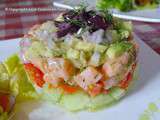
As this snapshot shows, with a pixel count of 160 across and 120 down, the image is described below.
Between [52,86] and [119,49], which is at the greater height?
[119,49]

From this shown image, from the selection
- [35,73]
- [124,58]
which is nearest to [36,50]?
[35,73]

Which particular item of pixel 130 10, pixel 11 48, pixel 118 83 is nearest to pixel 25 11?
pixel 130 10

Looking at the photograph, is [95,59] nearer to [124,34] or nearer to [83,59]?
[83,59]

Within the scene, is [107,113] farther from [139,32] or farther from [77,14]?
[139,32]

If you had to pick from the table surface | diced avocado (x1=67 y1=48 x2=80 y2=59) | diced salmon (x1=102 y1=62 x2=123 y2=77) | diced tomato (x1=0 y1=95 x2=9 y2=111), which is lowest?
the table surface

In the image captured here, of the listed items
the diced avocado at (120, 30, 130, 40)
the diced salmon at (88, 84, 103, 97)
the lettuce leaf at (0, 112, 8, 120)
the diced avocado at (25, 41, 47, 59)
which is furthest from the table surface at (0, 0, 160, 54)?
the lettuce leaf at (0, 112, 8, 120)

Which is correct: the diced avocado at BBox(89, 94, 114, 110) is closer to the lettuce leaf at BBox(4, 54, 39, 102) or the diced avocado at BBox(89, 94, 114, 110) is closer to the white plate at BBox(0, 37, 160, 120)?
the white plate at BBox(0, 37, 160, 120)

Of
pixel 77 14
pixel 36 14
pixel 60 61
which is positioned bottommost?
pixel 36 14
